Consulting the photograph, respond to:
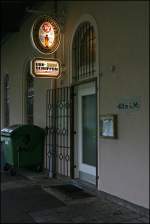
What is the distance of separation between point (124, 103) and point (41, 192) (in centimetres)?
281

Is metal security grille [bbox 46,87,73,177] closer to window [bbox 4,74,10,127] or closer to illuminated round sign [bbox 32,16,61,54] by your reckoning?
illuminated round sign [bbox 32,16,61,54]

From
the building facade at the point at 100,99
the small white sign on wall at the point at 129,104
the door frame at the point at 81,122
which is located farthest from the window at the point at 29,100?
the small white sign on wall at the point at 129,104

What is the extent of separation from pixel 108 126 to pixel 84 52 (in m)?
2.34

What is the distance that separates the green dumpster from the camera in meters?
10.8

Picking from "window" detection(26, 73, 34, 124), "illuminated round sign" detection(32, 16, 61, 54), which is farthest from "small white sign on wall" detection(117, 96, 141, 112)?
"window" detection(26, 73, 34, 124)

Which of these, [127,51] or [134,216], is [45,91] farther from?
[134,216]

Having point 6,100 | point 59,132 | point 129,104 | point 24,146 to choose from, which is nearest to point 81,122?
point 59,132

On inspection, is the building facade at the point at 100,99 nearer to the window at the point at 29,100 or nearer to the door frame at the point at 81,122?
the door frame at the point at 81,122

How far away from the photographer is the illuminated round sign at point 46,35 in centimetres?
945

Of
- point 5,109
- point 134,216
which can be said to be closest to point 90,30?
point 134,216

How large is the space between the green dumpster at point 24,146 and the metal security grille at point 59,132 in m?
0.28

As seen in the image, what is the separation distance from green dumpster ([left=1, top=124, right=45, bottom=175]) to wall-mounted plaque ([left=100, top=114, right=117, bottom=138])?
3568 millimetres

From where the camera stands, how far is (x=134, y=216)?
256 inches

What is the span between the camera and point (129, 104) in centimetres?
695
